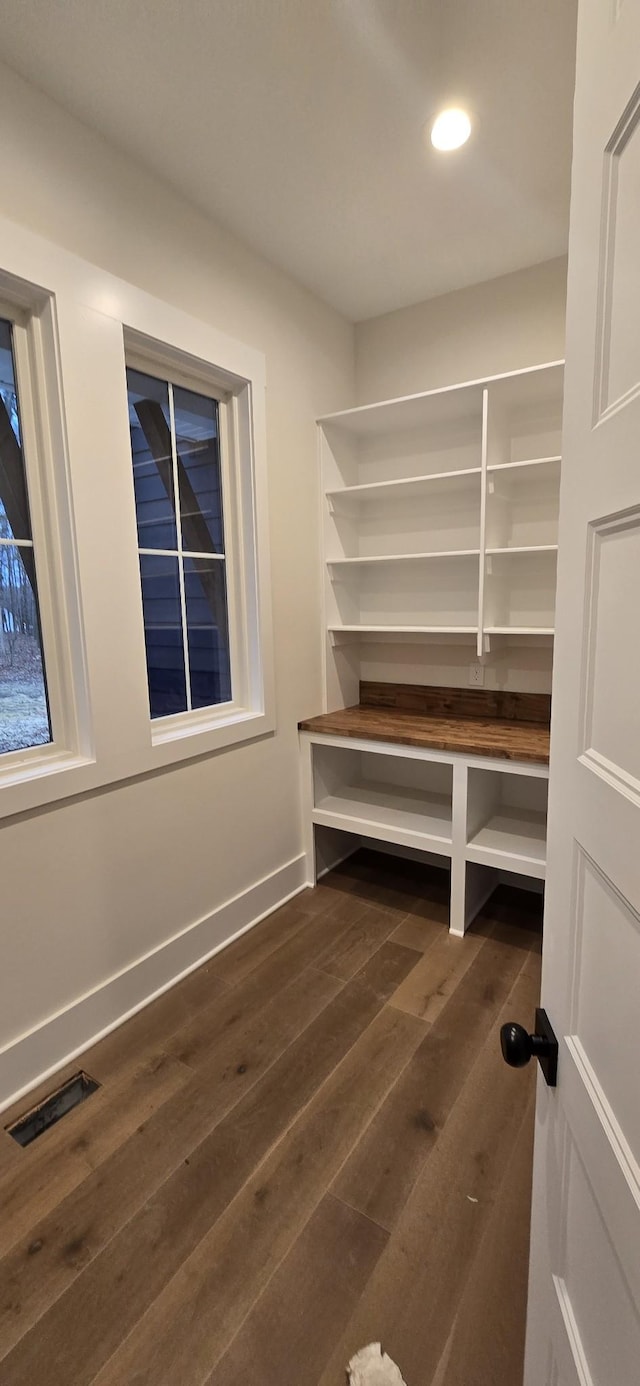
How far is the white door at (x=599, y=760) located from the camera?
52 cm

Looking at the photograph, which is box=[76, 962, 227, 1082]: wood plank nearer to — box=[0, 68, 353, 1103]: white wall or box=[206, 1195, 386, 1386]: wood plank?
box=[0, 68, 353, 1103]: white wall

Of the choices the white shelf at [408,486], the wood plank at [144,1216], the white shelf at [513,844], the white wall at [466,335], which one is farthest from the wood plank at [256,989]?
the white wall at [466,335]

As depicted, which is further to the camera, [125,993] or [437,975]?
[437,975]

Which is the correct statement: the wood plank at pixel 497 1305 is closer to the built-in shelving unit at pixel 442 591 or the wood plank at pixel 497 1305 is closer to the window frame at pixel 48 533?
the built-in shelving unit at pixel 442 591

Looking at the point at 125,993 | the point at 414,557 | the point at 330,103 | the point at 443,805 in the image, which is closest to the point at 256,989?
the point at 125,993

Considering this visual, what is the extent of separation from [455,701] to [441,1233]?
76.8 inches

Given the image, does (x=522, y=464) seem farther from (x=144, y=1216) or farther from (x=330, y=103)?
(x=144, y=1216)

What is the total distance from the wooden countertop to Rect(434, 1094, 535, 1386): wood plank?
4.11 ft

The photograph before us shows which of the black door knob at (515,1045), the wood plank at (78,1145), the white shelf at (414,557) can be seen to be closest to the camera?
the black door knob at (515,1045)

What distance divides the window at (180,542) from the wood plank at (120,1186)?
116 centimetres

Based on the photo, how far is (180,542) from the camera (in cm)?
215

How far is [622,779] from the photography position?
0.55 meters

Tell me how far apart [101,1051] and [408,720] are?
175 centimetres

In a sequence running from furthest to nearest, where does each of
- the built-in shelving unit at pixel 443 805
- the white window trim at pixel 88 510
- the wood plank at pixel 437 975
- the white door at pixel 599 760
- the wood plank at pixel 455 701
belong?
the wood plank at pixel 455 701 → the built-in shelving unit at pixel 443 805 → the wood plank at pixel 437 975 → the white window trim at pixel 88 510 → the white door at pixel 599 760
